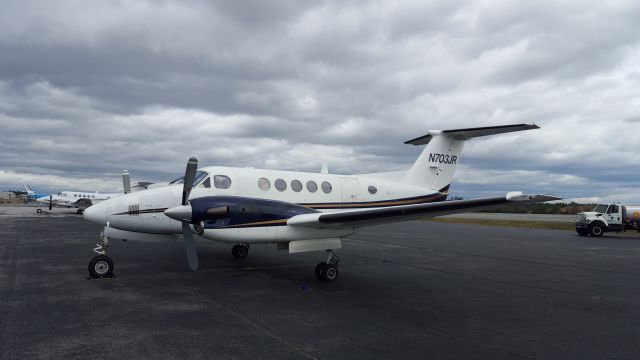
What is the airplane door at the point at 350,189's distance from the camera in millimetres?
13344

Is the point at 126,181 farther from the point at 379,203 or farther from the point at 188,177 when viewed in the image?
the point at 379,203

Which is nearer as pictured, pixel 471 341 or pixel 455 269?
pixel 471 341

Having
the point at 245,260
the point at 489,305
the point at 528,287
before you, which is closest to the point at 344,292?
the point at 489,305

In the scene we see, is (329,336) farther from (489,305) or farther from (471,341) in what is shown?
(489,305)

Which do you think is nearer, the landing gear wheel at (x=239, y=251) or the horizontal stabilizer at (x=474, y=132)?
the horizontal stabilizer at (x=474, y=132)

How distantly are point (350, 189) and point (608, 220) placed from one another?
981 inches

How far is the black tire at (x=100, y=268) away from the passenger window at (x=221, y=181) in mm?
3179

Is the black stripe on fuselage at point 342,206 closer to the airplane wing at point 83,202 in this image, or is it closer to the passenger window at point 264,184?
the passenger window at point 264,184

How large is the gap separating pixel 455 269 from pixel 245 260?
678cm

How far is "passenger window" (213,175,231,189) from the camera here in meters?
11.3

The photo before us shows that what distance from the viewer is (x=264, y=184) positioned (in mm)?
11898

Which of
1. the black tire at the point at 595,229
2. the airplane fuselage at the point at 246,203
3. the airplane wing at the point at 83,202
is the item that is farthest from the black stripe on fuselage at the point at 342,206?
the airplane wing at the point at 83,202

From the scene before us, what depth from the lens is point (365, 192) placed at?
13805 mm

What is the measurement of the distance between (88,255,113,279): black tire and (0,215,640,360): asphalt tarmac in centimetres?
31
